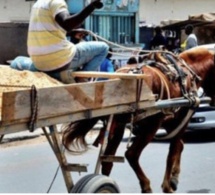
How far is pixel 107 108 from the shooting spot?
606 cm

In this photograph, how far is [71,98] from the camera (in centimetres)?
562

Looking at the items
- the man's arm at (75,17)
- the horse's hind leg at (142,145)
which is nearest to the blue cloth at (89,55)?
the man's arm at (75,17)

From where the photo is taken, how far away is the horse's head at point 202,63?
28.4ft

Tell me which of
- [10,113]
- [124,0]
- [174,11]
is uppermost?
[10,113]

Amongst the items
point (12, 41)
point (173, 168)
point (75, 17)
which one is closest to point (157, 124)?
point (173, 168)

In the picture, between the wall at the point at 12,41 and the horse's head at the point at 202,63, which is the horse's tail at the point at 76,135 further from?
the wall at the point at 12,41

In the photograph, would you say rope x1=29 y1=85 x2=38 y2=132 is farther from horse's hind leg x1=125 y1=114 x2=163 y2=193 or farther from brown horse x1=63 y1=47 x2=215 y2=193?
horse's hind leg x1=125 y1=114 x2=163 y2=193

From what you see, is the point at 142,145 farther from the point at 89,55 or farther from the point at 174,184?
the point at 89,55

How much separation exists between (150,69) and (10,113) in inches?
125

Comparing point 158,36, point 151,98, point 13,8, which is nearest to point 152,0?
point 13,8

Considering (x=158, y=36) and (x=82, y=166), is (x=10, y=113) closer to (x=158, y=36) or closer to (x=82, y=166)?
(x=82, y=166)

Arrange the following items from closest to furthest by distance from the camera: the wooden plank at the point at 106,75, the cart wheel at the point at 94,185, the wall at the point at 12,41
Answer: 1. the cart wheel at the point at 94,185
2. the wooden plank at the point at 106,75
3. the wall at the point at 12,41

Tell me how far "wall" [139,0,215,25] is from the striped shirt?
70.6 feet

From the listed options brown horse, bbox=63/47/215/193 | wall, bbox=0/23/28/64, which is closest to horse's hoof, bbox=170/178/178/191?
brown horse, bbox=63/47/215/193
